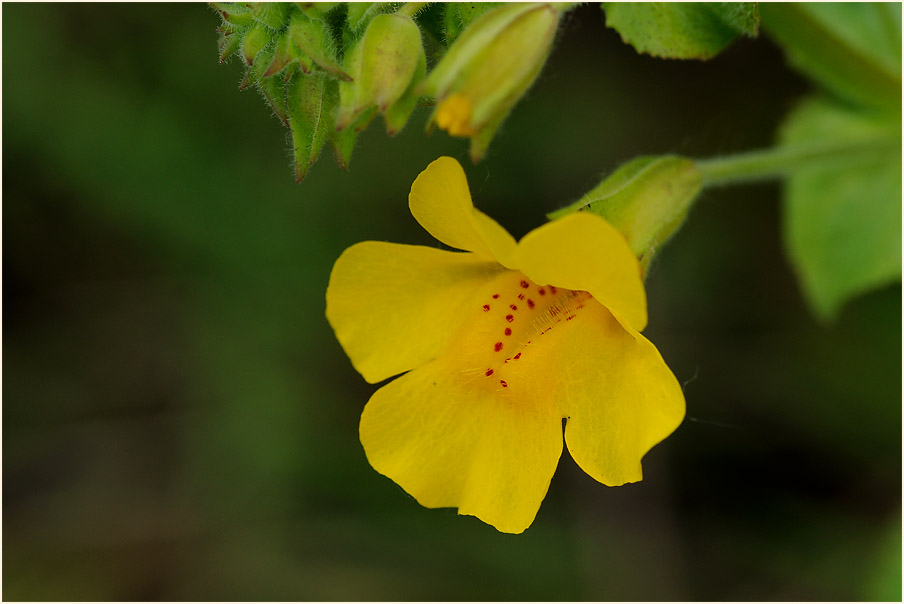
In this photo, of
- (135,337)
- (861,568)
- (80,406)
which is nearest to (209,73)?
(135,337)

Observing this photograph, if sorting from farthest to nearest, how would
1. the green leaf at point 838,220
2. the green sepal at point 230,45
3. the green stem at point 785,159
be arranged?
the green leaf at point 838,220, the green stem at point 785,159, the green sepal at point 230,45

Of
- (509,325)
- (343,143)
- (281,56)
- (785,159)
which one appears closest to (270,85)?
(281,56)

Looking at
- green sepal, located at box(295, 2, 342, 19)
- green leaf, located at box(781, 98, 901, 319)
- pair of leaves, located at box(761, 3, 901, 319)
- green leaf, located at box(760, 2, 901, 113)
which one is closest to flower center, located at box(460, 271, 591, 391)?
green sepal, located at box(295, 2, 342, 19)

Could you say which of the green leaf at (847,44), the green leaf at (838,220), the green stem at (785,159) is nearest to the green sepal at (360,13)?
the green stem at (785,159)

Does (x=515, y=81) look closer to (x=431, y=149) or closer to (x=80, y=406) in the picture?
(x=431, y=149)

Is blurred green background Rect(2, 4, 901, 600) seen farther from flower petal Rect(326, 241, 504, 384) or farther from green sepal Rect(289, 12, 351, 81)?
green sepal Rect(289, 12, 351, 81)

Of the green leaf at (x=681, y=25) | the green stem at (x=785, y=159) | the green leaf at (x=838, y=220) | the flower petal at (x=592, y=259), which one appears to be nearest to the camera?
the flower petal at (x=592, y=259)

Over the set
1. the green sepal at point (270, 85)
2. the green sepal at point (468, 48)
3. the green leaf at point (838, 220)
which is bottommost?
the green leaf at point (838, 220)

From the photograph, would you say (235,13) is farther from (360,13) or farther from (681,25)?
(681,25)

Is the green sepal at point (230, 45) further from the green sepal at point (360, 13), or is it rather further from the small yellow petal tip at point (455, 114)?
the small yellow petal tip at point (455, 114)
